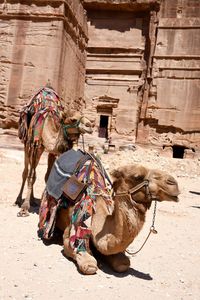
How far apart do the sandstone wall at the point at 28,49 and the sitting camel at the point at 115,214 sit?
12.5 metres

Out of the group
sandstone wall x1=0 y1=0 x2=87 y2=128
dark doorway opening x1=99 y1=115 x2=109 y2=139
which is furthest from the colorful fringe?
dark doorway opening x1=99 y1=115 x2=109 y2=139

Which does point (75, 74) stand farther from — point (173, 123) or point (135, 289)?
point (135, 289)

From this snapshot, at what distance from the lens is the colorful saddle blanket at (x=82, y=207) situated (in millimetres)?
3371

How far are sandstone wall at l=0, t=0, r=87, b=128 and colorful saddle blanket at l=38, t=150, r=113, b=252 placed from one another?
12.1m

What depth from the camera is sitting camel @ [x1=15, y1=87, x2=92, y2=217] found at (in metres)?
4.79

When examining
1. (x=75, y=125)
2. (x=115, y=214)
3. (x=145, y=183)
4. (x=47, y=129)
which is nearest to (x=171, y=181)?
(x=145, y=183)

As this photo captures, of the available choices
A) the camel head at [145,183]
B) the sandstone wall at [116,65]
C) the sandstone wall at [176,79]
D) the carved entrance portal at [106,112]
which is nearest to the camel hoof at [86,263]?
the camel head at [145,183]

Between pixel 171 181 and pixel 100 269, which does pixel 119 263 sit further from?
pixel 171 181

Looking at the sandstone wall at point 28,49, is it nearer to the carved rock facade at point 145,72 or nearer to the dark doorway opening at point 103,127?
the carved rock facade at point 145,72

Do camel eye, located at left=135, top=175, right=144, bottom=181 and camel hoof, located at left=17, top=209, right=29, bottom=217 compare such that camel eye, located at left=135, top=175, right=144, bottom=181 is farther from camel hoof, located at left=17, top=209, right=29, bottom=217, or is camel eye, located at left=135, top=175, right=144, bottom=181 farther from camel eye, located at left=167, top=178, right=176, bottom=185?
camel hoof, located at left=17, top=209, right=29, bottom=217

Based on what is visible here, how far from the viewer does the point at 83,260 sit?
10.6ft

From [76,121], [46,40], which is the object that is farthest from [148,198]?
[46,40]

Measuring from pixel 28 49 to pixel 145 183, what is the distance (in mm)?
14212

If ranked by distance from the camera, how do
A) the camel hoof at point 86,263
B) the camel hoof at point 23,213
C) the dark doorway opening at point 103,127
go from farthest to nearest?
1. the dark doorway opening at point 103,127
2. the camel hoof at point 23,213
3. the camel hoof at point 86,263
